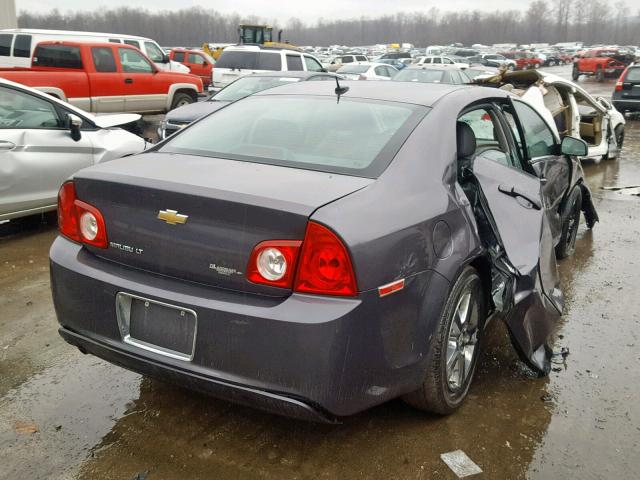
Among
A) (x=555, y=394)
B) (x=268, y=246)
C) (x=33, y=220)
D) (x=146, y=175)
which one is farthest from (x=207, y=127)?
(x=33, y=220)

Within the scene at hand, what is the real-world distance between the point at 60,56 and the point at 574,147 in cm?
1161

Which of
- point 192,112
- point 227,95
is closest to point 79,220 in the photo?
point 192,112

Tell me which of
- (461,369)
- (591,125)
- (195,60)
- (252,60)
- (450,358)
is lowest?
(461,369)

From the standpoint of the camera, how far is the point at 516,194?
11.4ft

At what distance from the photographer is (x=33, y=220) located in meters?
6.59

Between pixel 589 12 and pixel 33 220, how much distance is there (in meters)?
168

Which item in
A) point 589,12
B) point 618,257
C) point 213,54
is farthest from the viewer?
point 589,12

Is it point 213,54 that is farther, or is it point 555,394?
point 213,54

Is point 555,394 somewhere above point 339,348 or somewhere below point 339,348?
below

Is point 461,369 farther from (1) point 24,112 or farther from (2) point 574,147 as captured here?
(1) point 24,112

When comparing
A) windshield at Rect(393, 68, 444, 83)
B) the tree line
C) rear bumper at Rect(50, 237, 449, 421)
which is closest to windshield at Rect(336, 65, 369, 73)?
windshield at Rect(393, 68, 444, 83)

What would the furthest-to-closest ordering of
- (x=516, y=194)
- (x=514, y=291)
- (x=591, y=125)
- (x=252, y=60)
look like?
(x=252, y=60) < (x=591, y=125) < (x=516, y=194) < (x=514, y=291)

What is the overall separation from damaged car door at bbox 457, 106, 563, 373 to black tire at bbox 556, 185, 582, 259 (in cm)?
203

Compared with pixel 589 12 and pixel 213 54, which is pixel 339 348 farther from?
pixel 589 12
